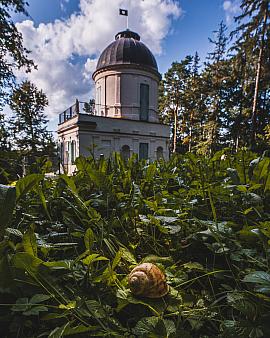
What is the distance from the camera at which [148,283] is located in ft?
1.41

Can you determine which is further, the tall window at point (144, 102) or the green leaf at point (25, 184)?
the tall window at point (144, 102)

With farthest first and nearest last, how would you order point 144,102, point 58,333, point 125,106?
1. point 144,102
2. point 125,106
3. point 58,333

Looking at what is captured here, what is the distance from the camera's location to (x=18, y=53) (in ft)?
27.8

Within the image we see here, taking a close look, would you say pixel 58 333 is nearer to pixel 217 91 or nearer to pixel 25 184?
pixel 25 184

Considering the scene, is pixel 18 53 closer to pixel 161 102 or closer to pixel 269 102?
pixel 161 102

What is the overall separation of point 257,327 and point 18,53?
10385 mm

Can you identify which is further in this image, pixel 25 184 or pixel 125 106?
pixel 125 106

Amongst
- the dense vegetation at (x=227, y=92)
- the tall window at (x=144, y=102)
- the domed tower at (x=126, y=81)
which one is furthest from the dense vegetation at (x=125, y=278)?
the tall window at (x=144, y=102)

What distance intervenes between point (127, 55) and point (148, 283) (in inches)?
772

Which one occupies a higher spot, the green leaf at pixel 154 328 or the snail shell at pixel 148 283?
the snail shell at pixel 148 283

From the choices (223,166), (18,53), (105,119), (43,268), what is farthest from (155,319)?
(105,119)

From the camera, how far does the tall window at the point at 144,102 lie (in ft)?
60.7

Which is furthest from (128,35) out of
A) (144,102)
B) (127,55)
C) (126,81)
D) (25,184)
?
(25,184)

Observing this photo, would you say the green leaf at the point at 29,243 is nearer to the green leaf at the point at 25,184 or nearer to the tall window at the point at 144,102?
the green leaf at the point at 25,184
